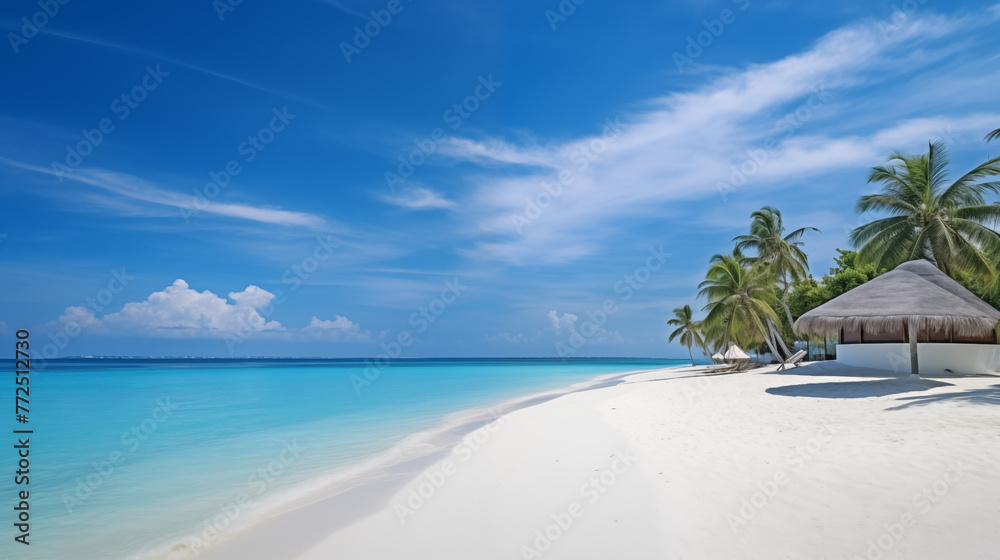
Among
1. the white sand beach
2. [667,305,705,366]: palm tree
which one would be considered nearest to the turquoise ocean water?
the white sand beach

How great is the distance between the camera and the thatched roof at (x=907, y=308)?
11.4 meters

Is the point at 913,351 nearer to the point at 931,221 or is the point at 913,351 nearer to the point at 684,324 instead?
the point at 931,221

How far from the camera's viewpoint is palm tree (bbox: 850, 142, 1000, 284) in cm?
1529

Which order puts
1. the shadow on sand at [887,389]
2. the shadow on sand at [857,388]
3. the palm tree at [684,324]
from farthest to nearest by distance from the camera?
1. the palm tree at [684,324]
2. the shadow on sand at [857,388]
3. the shadow on sand at [887,389]

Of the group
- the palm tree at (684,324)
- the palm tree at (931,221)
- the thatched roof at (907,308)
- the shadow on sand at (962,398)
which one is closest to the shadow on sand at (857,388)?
the shadow on sand at (962,398)

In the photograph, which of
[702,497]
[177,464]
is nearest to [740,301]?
[702,497]

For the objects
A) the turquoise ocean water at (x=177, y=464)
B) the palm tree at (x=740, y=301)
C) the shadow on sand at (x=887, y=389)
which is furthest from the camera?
the palm tree at (x=740, y=301)

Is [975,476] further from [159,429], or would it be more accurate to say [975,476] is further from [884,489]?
[159,429]

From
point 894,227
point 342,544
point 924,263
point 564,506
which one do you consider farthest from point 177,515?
point 894,227

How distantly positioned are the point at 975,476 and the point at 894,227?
16.4m

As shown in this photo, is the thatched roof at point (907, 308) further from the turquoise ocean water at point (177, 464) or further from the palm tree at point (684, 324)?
the palm tree at point (684, 324)

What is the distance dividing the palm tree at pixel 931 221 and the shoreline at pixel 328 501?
54.2ft

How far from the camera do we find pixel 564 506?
4852 millimetres

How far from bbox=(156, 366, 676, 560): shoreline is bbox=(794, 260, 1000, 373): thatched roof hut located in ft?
31.8
